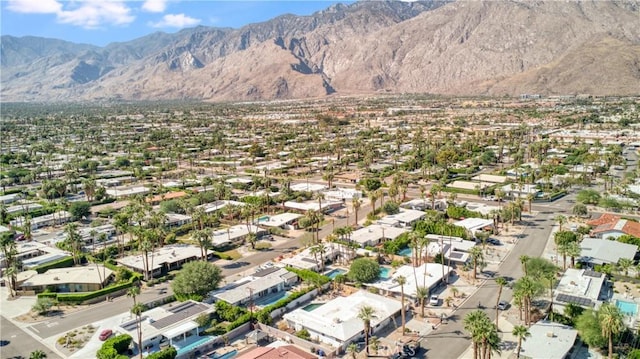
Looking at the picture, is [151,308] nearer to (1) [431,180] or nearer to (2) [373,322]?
(2) [373,322]

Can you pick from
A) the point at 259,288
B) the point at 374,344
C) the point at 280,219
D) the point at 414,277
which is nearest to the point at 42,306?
the point at 259,288

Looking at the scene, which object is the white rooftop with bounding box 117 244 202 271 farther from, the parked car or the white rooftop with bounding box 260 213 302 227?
the parked car

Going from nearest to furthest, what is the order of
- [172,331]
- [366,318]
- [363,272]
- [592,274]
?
[366,318] → [172,331] → [592,274] → [363,272]

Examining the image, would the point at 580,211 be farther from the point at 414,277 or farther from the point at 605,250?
the point at 414,277

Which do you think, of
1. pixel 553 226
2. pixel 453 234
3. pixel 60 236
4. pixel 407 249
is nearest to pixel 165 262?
pixel 60 236

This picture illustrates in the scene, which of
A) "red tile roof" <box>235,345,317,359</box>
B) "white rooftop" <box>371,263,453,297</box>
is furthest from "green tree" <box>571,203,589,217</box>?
"red tile roof" <box>235,345,317,359</box>

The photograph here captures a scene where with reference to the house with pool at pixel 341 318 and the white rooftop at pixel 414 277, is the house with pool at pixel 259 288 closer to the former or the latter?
the house with pool at pixel 341 318

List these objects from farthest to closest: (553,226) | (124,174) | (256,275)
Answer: (124,174), (553,226), (256,275)
